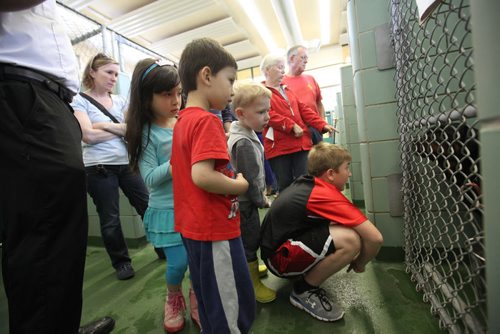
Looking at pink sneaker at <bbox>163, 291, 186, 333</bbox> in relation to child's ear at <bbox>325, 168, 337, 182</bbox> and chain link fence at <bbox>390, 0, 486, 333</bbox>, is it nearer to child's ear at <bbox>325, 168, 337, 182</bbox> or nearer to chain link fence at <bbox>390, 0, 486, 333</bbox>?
child's ear at <bbox>325, 168, 337, 182</bbox>

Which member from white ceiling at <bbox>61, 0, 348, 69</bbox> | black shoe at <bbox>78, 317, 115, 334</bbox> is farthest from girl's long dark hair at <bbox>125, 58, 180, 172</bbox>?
white ceiling at <bbox>61, 0, 348, 69</bbox>

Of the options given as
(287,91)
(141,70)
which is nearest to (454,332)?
(141,70)

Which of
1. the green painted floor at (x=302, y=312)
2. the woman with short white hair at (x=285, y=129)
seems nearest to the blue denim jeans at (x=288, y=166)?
the woman with short white hair at (x=285, y=129)

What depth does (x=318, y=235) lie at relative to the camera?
43.3 inches

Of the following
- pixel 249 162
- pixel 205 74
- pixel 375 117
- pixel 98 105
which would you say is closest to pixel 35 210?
pixel 205 74

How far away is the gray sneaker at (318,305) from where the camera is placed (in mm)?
1056

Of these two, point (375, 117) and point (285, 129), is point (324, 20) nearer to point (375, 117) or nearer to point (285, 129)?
point (285, 129)

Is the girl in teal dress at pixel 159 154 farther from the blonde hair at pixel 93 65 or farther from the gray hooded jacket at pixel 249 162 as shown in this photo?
the blonde hair at pixel 93 65

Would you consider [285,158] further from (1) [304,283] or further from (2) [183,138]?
(2) [183,138]

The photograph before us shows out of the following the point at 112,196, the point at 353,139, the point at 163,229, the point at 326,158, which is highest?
the point at 353,139

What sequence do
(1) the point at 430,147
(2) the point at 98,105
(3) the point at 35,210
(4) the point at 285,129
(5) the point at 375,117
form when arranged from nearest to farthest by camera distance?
(3) the point at 35,210
(1) the point at 430,147
(5) the point at 375,117
(2) the point at 98,105
(4) the point at 285,129

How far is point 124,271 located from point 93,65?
126 centimetres

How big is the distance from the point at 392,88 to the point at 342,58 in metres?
5.50

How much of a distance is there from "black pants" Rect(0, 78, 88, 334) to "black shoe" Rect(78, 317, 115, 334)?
1.30 ft
